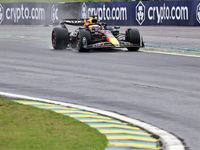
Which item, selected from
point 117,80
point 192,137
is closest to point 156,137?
point 192,137

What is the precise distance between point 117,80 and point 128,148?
23.2 ft

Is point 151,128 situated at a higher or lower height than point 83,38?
lower

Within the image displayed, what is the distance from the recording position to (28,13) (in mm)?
44531

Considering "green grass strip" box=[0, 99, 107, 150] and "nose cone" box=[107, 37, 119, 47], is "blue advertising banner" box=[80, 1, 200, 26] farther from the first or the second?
"green grass strip" box=[0, 99, 107, 150]

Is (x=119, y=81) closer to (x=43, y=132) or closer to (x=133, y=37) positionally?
(x=43, y=132)

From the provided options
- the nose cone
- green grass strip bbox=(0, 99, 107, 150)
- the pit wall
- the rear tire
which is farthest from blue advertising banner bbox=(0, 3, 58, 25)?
green grass strip bbox=(0, 99, 107, 150)

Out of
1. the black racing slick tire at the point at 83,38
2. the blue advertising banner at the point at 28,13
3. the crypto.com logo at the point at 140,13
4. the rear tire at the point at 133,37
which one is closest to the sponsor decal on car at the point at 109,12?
the crypto.com logo at the point at 140,13

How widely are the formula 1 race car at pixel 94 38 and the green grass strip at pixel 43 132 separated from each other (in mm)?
11836

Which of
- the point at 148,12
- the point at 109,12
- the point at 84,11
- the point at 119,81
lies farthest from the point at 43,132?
the point at 84,11

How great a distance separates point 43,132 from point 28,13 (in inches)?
1473

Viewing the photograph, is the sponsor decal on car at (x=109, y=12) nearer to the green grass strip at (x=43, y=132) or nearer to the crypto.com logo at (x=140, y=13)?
the crypto.com logo at (x=140, y=13)

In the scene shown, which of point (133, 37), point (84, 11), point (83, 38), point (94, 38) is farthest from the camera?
point (84, 11)

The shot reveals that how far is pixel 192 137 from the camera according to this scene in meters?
7.95

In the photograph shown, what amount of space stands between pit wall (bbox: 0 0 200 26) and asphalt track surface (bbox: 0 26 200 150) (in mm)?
7067
